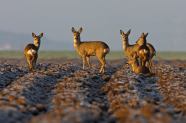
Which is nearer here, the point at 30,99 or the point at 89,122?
the point at 89,122

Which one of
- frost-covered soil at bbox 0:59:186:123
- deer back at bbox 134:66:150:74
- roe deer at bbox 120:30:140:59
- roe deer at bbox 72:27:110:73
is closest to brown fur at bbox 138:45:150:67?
deer back at bbox 134:66:150:74

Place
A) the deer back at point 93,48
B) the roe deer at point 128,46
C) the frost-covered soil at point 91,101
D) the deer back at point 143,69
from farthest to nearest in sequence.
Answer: the roe deer at point 128,46, the deer back at point 93,48, the deer back at point 143,69, the frost-covered soil at point 91,101

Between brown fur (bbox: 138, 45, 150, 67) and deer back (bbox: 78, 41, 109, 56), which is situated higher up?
deer back (bbox: 78, 41, 109, 56)

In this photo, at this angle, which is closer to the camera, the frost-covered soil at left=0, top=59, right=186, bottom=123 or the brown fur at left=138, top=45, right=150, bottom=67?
the frost-covered soil at left=0, top=59, right=186, bottom=123

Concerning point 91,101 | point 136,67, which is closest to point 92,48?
point 136,67

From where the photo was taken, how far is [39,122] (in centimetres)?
752

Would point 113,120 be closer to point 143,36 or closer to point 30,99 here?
point 30,99

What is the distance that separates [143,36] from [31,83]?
8.33 meters

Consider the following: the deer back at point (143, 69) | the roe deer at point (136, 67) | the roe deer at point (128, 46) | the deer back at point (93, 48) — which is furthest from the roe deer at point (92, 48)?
the deer back at point (143, 69)

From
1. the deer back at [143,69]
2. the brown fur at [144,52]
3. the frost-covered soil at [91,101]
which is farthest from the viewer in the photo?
the deer back at [143,69]

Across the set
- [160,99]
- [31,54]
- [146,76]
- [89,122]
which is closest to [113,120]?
[89,122]

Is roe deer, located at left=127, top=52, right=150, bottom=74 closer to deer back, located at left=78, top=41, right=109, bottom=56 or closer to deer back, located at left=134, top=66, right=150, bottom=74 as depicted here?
deer back, located at left=134, top=66, right=150, bottom=74

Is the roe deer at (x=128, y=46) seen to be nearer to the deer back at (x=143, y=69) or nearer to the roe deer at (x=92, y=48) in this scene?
the deer back at (x=143, y=69)

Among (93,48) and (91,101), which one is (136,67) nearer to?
(93,48)
